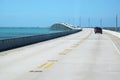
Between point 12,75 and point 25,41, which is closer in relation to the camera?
point 12,75

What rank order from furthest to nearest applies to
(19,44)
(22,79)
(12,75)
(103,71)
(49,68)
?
(19,44) < (49,68) < (103,71) < (12,75) < (22,79)

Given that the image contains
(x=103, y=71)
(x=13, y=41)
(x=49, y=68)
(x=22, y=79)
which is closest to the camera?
(x=22, y=79)

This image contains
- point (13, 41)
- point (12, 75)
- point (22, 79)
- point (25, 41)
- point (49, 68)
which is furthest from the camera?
point (25, 41)

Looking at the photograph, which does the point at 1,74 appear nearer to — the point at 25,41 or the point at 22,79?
the point at 22,79

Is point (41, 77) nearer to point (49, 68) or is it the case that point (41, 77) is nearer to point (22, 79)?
point (22, 79)

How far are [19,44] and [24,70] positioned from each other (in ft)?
62.0

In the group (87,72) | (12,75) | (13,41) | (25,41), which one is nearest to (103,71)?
(87,72)

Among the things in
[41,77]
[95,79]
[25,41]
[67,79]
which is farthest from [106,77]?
[25,41]

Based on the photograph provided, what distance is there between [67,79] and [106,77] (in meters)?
1.41

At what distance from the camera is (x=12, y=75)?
495 inches

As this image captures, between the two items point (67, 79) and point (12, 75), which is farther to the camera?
point (12, 75)

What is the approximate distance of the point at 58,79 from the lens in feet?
37.9

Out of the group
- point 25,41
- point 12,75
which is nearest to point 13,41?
point 25,41

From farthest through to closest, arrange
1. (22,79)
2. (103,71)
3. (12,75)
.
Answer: (103,71), (12,75), (22,79)
